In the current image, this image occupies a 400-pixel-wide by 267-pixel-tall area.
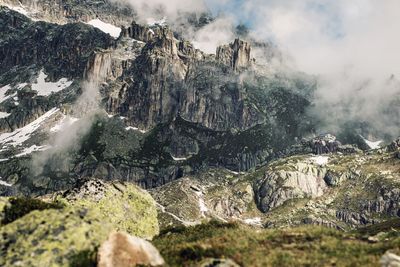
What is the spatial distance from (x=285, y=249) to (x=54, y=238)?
1240 cm

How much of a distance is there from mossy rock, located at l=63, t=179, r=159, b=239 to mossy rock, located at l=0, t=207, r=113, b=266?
548 inches

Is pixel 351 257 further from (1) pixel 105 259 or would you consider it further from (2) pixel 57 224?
(2) pixel 57 224

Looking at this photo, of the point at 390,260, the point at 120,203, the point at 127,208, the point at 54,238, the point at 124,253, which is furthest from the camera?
the point at 127,208

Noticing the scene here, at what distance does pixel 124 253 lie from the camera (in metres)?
28.5

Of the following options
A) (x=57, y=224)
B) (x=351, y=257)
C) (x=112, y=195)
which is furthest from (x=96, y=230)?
(x=112, y=195)

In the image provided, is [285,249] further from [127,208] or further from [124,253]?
[127,208]

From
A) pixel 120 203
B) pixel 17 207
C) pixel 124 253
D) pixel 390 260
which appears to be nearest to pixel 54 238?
pixel 124 253

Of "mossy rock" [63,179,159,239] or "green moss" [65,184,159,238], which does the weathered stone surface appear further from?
"mossy rock" [63,179,159,239]

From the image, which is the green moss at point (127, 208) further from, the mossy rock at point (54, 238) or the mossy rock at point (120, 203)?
the mossy rock at point (54, 238)

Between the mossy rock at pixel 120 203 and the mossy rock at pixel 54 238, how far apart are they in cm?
1392

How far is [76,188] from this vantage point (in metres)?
48.8

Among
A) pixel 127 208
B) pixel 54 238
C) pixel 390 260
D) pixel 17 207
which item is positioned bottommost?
pixel 390 260

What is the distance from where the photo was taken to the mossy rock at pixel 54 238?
1117 inches

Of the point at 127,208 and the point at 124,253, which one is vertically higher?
the point at 127,208
